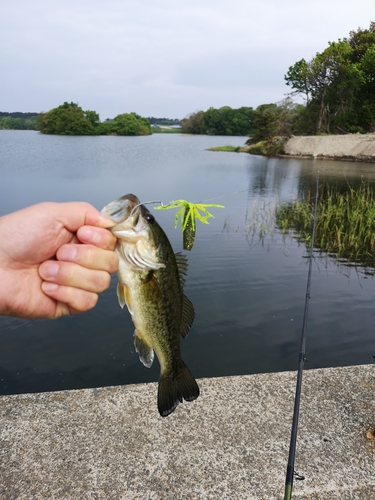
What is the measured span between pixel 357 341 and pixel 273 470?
4.34m

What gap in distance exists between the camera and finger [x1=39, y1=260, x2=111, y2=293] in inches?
77.6

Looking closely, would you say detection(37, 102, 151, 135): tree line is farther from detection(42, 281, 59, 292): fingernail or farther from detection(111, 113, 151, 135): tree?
detection(42, 281, 59, 292): fingernail

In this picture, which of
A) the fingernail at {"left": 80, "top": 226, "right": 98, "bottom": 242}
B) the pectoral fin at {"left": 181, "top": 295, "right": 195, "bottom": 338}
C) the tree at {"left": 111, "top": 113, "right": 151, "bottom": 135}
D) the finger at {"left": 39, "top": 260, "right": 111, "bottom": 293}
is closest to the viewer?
the fingernail at {"left": 80, "top": 226, "right": 98, "bottom": 242}

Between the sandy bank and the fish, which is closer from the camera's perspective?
the fish

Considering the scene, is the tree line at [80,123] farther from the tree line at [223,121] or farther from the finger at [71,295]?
the finger at [71,295]

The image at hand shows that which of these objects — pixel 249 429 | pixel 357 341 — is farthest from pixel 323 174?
pixel 249 429

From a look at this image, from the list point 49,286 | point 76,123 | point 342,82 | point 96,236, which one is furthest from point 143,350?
point 76,123

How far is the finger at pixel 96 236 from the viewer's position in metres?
1.87

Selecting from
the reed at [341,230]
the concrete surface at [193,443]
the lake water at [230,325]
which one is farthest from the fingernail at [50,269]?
the reed at [341,230]

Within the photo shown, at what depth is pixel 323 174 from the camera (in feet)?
95.3

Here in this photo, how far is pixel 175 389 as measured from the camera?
2.29 metres

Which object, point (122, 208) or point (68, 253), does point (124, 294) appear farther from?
point (122, 208)

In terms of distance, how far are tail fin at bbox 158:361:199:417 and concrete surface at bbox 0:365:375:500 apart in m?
1.03

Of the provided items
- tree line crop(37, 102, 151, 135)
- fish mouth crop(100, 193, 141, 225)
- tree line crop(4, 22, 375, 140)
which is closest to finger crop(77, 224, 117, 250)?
fish mouth crop(100, 193, 141, 225)
